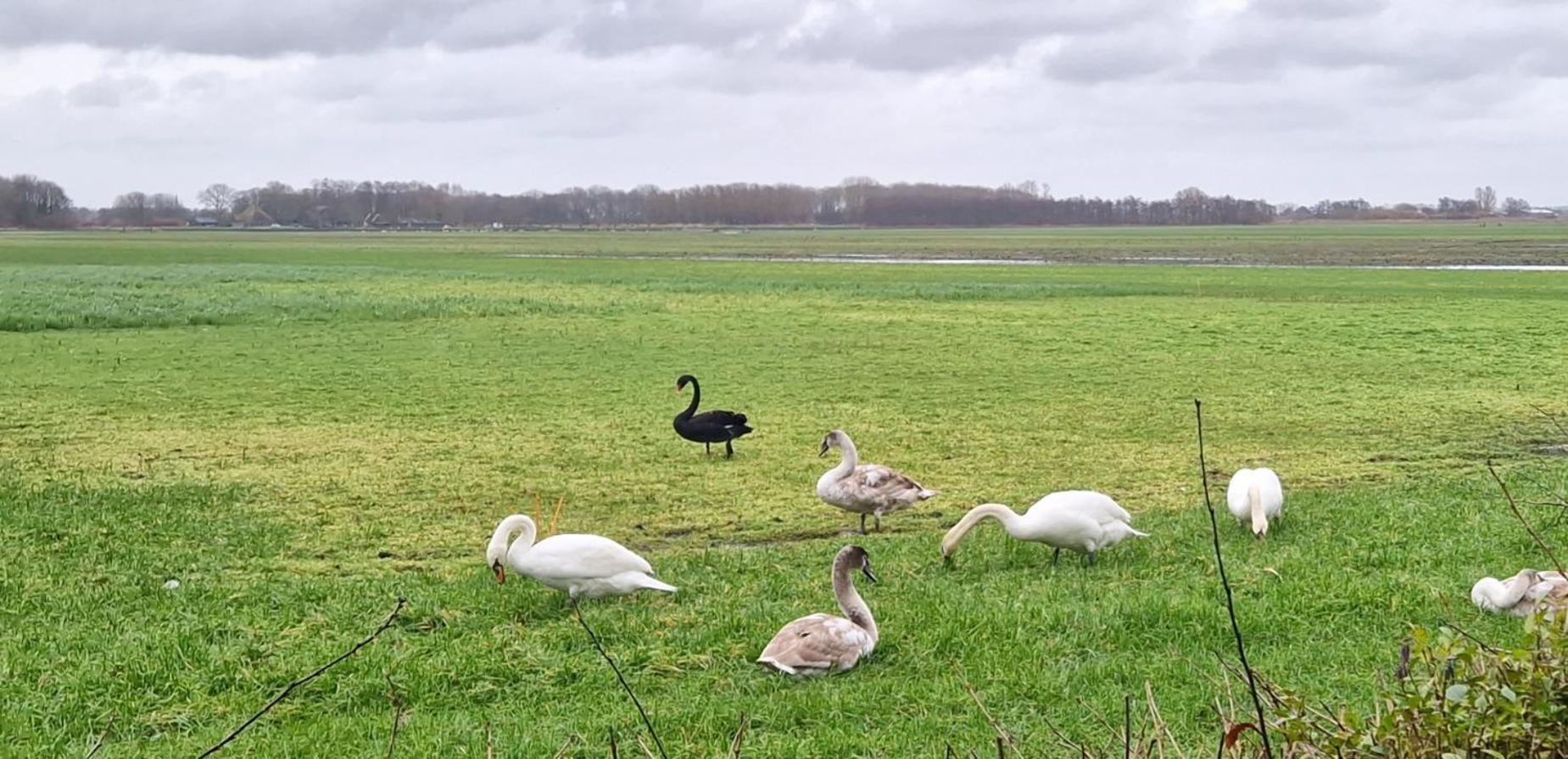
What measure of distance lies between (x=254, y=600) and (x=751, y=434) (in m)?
8.03

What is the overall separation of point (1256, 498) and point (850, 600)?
3.81 metres

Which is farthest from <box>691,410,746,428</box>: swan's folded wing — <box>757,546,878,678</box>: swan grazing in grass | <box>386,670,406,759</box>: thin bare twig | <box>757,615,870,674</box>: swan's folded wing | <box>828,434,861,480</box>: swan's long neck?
<box>386,670,406,759</box>: thin bare twig

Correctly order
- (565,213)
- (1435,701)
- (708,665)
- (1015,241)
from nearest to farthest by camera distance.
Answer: (1435,701)
(708,665)
(1015,241)
(565,213)

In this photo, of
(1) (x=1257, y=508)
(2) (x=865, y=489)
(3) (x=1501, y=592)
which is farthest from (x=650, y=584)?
(3) (x=1501, y=592)

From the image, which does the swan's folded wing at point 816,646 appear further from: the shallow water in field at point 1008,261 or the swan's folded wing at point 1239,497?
the shallow water in field at point 1008,261

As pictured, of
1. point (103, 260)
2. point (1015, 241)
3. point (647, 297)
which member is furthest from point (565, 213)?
point (647, 297)

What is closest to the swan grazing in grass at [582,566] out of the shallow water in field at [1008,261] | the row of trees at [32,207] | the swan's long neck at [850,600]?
the swan's long neck at [850,600]

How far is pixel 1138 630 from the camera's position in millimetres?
7152

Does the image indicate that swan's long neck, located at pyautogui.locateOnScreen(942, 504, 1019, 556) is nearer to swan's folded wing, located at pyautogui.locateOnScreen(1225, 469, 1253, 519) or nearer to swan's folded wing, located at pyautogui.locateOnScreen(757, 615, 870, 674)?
swan's folded wing, located at pyautogui.locateOnScreen(1225, 469, 1253, 519)

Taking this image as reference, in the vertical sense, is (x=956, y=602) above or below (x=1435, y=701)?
below

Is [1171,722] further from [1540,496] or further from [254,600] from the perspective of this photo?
[1540,496]

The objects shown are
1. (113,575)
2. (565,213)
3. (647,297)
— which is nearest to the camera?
(113,575)

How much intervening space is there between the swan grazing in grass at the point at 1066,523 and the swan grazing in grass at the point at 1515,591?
2.23 metres

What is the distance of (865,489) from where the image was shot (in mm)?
10547
